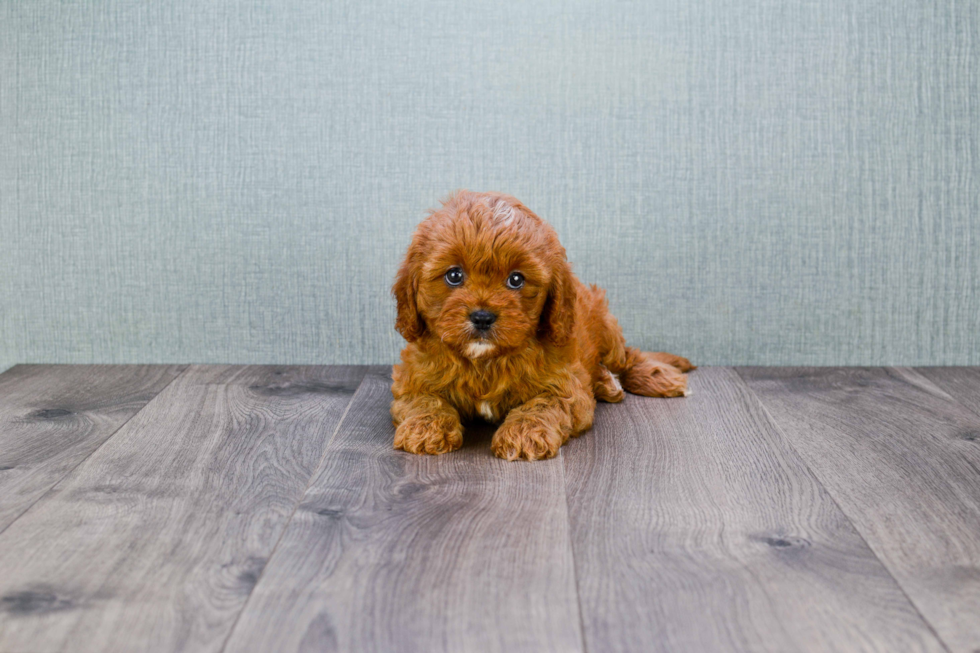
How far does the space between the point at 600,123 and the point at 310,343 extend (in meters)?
1.28

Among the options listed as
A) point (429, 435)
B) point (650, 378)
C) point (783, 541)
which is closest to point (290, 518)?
point (429, 435)

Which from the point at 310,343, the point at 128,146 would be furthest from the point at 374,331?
the point at 128,146

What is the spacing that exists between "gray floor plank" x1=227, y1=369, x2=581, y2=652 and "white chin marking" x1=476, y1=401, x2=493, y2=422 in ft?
0.55

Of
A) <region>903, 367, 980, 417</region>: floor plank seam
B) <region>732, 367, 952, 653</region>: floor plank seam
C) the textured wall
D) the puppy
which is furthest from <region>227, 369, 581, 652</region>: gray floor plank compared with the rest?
<region>903, 367, 980, 417</region>: floor plank seam

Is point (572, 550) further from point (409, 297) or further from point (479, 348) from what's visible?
point (409, 297)

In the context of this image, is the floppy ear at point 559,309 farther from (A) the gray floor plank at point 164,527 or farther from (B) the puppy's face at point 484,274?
(A) the gray floor plank at point 164,527

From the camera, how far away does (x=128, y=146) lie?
10.5 ft

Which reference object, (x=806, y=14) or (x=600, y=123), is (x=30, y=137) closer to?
(x=600, y=123)

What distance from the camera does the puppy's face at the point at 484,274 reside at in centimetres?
222

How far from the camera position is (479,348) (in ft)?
7.36

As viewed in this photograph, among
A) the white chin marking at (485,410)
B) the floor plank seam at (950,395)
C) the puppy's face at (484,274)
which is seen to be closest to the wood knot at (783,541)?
the puppy's face at (484,274)

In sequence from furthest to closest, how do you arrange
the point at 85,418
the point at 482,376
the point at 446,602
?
the point at 85,418 < the point at 482,376 < the point at 446,602

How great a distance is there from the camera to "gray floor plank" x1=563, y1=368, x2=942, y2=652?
148 cm

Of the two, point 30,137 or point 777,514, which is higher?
point 30,137
